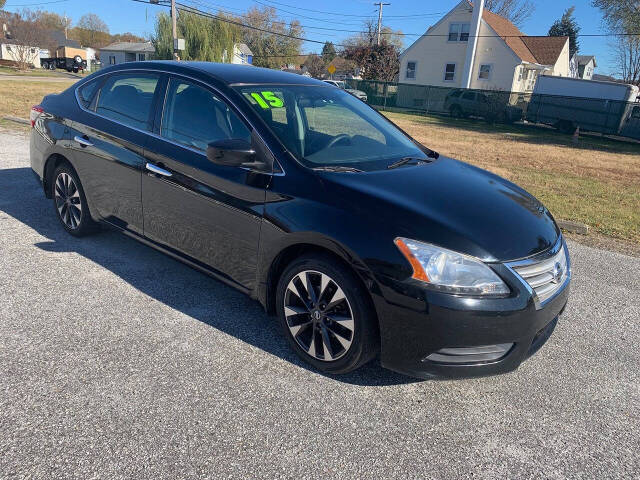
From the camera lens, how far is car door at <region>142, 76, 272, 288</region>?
3123mm

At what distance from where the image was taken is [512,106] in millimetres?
27812

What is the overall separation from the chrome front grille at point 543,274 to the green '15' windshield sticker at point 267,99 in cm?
191

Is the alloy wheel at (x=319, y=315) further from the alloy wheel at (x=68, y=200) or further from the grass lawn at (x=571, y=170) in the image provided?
the grass lawn at (x=571, y=170)

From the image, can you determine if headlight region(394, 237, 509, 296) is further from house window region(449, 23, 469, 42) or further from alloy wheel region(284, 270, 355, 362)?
house window region(449, 23, 469, 42)

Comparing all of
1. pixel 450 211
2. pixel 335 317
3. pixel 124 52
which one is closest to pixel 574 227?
pixel 450 211

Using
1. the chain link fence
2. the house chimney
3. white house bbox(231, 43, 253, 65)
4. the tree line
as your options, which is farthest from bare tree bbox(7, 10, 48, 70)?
the house chimney

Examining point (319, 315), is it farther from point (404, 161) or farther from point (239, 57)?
point (239, 57)

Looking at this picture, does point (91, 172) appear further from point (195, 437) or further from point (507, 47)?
point (507, 47)

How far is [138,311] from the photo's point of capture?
3463mm

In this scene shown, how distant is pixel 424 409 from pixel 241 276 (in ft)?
4.61

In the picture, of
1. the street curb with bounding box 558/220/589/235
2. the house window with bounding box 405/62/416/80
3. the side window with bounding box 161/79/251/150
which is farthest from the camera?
the house window with bounding box 405/62/416/80

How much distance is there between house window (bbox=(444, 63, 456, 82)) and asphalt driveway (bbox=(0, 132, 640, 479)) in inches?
1550

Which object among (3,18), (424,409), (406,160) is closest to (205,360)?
(424,409)

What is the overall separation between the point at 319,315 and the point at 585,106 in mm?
25751
